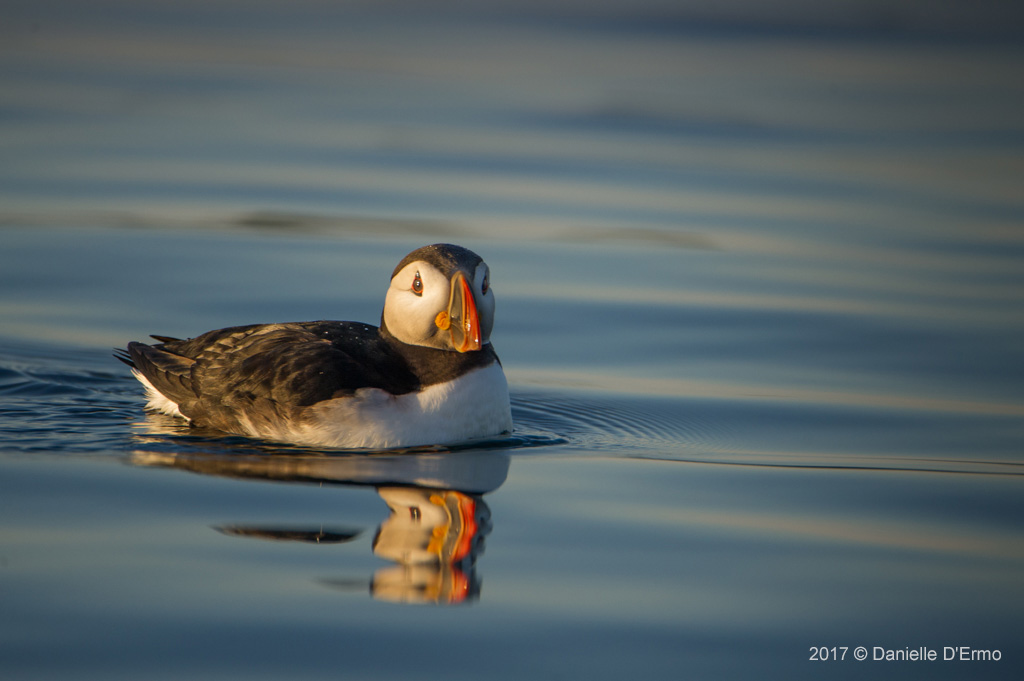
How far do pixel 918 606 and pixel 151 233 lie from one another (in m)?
8.68

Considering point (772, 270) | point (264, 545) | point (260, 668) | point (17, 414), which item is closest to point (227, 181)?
point (772, 270)

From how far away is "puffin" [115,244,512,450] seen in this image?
6.86 metres

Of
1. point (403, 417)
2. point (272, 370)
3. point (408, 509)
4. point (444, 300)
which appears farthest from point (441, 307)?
point (408, 509)

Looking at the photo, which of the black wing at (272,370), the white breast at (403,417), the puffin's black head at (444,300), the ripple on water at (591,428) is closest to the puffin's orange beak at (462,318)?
the puffin's black head at (444,300)

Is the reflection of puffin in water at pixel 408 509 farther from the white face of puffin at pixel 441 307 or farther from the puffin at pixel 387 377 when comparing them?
the white face of puffin at pixel 441 307

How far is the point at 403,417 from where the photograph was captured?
6871 millimetres

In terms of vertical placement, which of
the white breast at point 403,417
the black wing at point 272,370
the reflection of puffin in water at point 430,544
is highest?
the black wing at point 272,370

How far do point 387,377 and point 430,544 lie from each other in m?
1.64

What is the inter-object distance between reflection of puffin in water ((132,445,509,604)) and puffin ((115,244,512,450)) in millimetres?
177

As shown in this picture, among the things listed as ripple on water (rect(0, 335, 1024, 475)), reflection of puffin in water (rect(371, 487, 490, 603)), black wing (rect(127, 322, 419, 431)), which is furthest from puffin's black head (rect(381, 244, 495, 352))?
reflection of puffin in water (rect(371, 487, 490, 603))

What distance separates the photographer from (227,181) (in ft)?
46.1

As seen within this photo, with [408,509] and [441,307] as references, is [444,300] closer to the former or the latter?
[441,307]

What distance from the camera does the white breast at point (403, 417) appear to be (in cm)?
683

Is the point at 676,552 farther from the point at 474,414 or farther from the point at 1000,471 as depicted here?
the point at 1000,471
